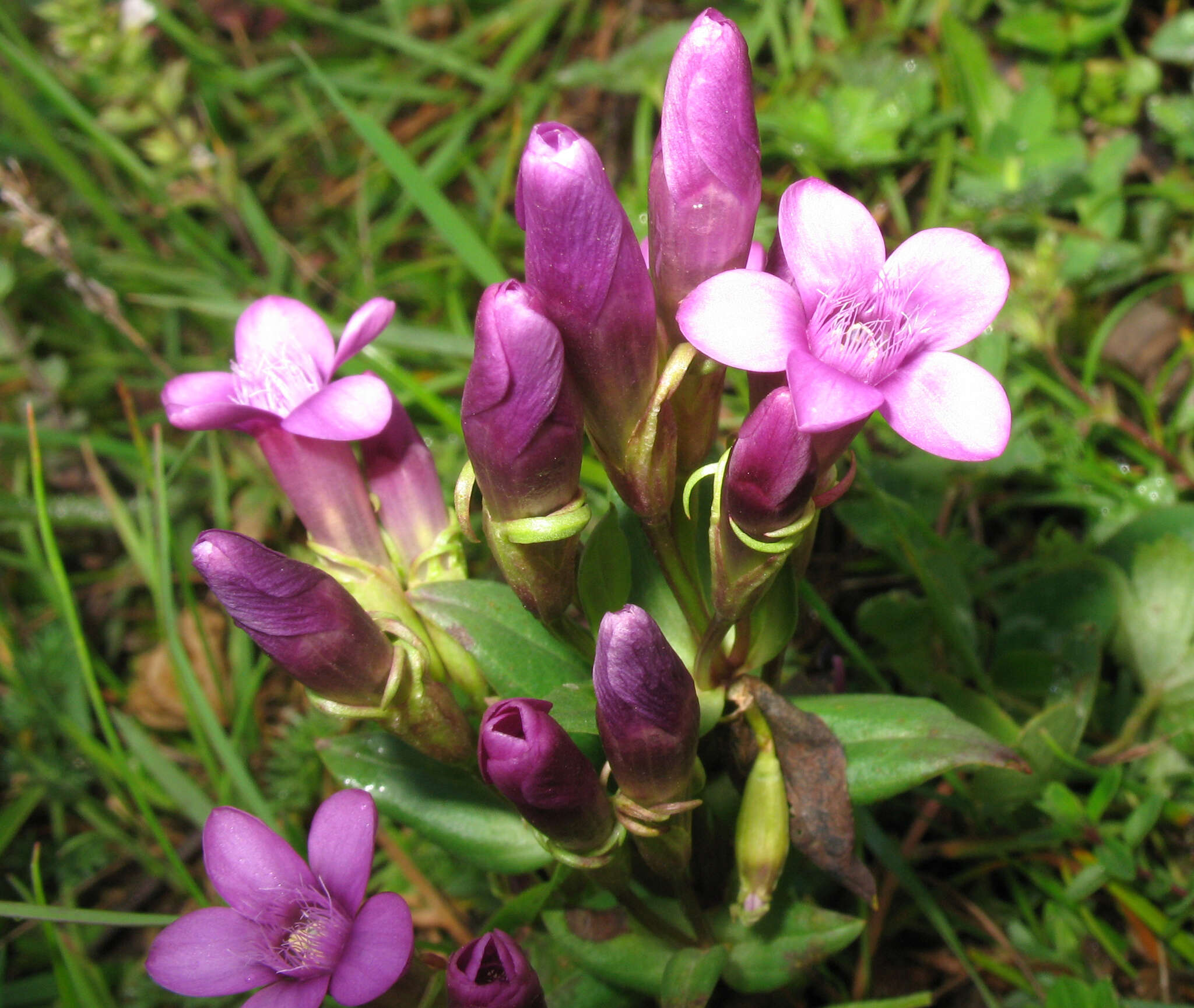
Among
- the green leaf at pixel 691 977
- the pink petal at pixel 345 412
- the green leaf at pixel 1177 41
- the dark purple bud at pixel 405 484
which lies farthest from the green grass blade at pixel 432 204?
the green leaf at pixel 1177 41

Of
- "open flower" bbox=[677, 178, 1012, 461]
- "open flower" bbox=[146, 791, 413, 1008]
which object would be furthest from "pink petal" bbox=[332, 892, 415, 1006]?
"open flower" bbox=[677, 178, 1012, 461]

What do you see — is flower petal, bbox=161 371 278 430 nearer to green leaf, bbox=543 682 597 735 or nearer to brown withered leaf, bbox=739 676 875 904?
green leaf, bbox=543 682 597 735

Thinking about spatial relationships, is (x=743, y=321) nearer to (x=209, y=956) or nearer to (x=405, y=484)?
(x=405, y=484)

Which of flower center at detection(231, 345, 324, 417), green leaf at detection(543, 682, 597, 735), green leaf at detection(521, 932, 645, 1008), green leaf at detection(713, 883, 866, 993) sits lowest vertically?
green leaf at detection(521, 932, 645, 1008)

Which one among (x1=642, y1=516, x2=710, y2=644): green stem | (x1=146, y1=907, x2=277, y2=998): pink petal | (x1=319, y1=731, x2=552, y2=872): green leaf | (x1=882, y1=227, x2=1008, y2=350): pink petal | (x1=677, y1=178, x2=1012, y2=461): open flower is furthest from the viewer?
(x1=319, y1=731, x2=552, y2=872): green leaf

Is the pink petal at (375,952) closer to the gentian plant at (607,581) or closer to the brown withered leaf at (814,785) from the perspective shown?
the gentian plant at (607,581)

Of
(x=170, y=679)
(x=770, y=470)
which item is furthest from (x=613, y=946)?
(x=170, y=679)
